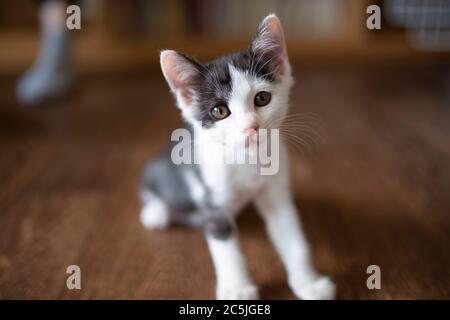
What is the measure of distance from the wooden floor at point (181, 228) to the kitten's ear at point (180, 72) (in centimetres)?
47

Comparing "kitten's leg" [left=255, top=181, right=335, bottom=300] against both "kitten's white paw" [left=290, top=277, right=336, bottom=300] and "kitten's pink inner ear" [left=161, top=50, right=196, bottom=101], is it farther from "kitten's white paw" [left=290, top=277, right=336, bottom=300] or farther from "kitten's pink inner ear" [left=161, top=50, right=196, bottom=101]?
"kitten's pink inner ear" [left=161, top=50, right=196, bottom=101]

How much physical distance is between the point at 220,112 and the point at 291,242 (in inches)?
14.2

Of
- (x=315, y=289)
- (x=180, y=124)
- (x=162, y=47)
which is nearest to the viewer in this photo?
(x=315, y=289)

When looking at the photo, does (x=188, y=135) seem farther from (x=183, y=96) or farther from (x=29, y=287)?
(x=29, y=287)

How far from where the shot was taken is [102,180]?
1.70 metres

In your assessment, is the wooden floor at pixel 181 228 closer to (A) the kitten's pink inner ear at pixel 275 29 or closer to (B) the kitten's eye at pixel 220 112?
(B) the kitten's eye at pixel 220 112

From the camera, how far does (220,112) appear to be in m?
0.99

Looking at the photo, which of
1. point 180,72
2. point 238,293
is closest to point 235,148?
point 180,72

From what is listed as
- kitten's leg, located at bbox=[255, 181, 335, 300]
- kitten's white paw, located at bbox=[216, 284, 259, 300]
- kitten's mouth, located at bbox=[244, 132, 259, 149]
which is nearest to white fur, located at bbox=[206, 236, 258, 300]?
kitten's white paw, located at bbox=[216, 284, 259, 300]

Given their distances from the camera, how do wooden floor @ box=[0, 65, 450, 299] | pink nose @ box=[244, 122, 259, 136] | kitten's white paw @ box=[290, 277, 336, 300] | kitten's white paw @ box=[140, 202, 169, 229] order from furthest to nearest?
1. kitten's white paw @ box=[140, 202, 169, 229]
2. wooden floor @ box=[0, 65, 450, 299]
3. kitten's white paw @ box=[290, 277, 336, 300]
4. pink nose @ box=[244, 122, 259, 136]

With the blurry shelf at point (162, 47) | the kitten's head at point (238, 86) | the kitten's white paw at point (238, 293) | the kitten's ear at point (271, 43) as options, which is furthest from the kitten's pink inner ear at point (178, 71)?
the blurry shelf at point (162, 47)

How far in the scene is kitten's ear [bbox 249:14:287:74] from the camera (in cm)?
97

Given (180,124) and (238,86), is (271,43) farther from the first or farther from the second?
(180,124)

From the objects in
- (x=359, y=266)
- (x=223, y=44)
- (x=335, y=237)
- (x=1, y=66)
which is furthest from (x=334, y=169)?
(x=1, y=66)
